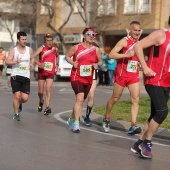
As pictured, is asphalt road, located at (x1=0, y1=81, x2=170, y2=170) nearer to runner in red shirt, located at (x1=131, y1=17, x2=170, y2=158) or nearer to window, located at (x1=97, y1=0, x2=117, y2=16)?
runner in red shirt, located at (x1=131, y1=17, x2=170, y2=158)

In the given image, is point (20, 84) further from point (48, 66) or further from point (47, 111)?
point (48, 66)

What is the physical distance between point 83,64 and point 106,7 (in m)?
28.9

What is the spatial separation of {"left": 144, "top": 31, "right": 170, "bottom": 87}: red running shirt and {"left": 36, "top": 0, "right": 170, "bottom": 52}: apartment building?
2891 centimetres

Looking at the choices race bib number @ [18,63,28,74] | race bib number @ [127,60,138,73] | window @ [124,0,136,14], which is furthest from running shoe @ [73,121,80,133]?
window @ [124,0,136,14]

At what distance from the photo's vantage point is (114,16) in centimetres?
3991

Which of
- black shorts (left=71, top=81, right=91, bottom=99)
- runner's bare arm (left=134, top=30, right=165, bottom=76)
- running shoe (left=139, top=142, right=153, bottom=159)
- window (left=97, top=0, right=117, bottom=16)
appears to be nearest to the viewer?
runner's bare arm (left=134, top=30, right=165, bottom=76)

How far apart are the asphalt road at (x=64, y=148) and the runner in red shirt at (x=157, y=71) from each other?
1.80 feet

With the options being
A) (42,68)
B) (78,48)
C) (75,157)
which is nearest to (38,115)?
(42,68)

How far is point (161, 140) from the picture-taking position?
33.5ft

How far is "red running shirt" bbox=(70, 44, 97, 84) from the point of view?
36.1 feet

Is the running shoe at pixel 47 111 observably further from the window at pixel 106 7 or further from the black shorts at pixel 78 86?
the window at pixel 106 7

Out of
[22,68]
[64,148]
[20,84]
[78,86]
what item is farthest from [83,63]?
[64,148]

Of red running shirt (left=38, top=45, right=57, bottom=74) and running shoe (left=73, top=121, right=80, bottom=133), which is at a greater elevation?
red running shirt (left=38, top=45, right=57, bottom=74)

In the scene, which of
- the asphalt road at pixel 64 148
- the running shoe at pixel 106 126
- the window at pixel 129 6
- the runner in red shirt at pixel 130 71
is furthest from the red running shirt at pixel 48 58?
the window at pixel 129 6
